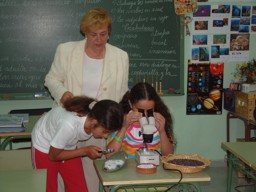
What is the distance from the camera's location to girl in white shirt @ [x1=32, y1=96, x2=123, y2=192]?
223cm

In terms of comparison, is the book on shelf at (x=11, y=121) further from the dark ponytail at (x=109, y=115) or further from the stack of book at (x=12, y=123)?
the dark ponytail at (x=109, y=115)

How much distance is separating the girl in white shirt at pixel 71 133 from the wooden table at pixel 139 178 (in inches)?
9.5

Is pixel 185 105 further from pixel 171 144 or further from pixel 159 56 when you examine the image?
pixel 171 144

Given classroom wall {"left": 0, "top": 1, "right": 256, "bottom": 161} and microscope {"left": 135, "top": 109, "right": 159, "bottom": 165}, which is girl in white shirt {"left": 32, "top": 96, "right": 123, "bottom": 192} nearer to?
microscope {"left": 135, "top": 109, "right": 159, "bottom": 165}

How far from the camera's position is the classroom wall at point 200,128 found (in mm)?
4473

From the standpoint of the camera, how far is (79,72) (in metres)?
2.91

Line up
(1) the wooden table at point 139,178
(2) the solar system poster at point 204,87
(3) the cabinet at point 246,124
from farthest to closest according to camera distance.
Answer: (2) the solar system poster at point 204,87 < (3) the cabinet at point 246,124 < (1) the wooden table at point 139,178

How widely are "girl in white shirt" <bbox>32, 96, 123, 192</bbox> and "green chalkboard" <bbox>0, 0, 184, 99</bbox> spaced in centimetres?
163

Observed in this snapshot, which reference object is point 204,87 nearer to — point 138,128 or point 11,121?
point 138,128

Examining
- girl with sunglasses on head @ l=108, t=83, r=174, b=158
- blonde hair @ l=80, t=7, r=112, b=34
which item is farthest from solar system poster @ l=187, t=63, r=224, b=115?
blonde hair @ l=80, t=7, r=112, b=34

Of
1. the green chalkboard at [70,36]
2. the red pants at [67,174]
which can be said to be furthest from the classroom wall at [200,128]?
the red pants at [67,174]

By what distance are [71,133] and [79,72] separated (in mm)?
726

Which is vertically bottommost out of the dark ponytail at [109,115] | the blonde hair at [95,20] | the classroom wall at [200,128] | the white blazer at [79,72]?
the classroom wall at [200,128]

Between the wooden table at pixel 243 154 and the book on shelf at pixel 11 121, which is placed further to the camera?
the book on shelf at pixel 11 121
